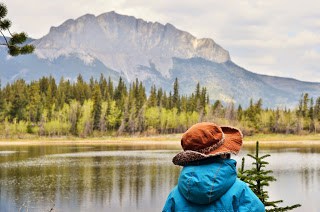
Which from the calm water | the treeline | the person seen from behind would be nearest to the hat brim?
the person seen from behind

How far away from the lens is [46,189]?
106 feet

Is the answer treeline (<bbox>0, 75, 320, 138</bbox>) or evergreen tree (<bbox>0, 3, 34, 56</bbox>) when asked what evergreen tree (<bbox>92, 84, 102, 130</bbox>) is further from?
evergreen tree (<bbox>0, 3, 34, 56</bbox>)

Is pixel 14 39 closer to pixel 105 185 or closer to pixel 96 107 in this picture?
pixel 105 185

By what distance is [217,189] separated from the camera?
3.41m

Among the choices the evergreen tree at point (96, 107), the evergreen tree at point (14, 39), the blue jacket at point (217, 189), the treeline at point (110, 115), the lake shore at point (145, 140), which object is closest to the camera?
the blue jacket at point (217, 189)

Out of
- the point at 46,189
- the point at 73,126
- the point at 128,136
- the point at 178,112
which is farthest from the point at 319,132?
the point at 46,189

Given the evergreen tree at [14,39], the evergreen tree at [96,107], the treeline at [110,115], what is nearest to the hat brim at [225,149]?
the evergreen tree at [14,39]

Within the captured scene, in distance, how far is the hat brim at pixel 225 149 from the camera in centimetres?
354

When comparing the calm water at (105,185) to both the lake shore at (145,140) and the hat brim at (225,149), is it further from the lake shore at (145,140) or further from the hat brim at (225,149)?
the lake shore at (145,140)

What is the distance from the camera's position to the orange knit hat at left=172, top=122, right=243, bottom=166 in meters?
3.56

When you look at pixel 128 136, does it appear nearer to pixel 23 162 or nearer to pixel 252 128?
pixel 252 128

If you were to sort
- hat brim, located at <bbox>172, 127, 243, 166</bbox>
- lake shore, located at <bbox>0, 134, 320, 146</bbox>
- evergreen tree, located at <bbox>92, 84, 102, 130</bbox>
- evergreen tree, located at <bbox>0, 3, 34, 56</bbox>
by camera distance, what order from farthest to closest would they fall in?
evergreen tree, located at <bbox>92, 84, 102, 130</bbox> < lake shore, located at <bbox>0, 134, 320, 146</bbox> < evergreen tree, located at <bbox>0, 3, 34, 56</bbox> < hat brim, located at <bbox>172, 127, 243, 166</bbox>

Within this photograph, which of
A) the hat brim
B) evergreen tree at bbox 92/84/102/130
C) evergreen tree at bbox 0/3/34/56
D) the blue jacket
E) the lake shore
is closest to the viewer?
the blue jacket

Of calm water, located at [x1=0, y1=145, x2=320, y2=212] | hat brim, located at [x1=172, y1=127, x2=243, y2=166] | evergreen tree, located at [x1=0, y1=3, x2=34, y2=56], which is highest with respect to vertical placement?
evergreen tree, located at [x1=0, y1=3, x2=34, y2=56]
